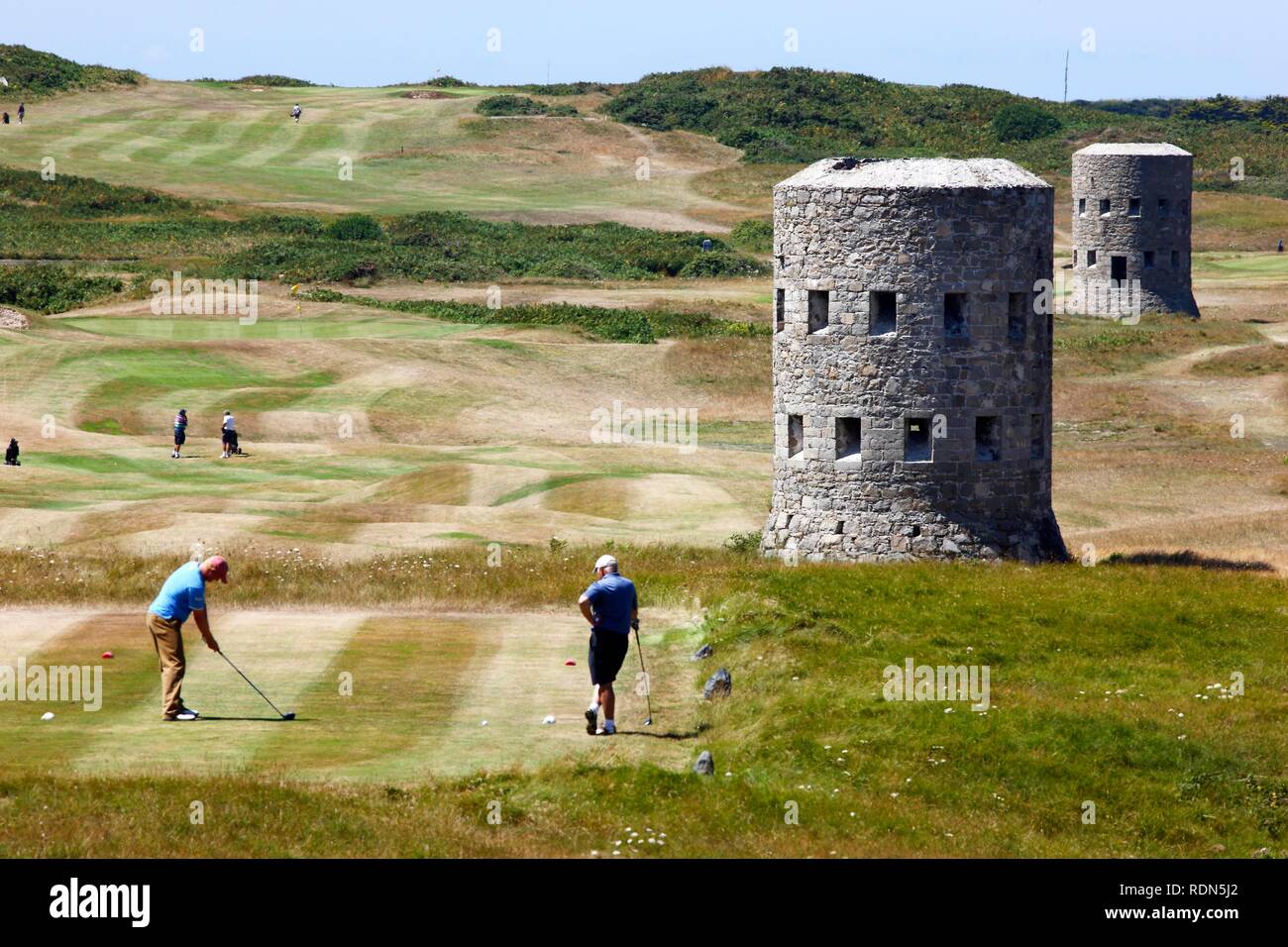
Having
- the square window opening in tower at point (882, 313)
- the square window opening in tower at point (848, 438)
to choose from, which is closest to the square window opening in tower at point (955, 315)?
the square window opening in tower at point (882, 313)

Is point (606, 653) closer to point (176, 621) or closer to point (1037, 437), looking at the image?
point (176, 621)

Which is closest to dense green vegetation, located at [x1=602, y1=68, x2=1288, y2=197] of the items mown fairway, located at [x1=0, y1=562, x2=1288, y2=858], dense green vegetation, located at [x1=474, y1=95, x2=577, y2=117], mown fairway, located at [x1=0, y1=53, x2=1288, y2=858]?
dense green vegetation, located at [x1=474, y1=95, x2=577, y2=117]

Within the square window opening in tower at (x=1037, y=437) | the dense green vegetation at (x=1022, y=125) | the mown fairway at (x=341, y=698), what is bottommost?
the mown fairway at (x=341, y=698)

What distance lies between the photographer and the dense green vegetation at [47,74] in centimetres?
13912

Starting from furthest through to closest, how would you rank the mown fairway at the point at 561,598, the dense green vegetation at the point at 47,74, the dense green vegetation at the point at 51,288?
the dense green vegetation at the point at 47,74 < the dense green vegetation at the point at 51,288 < the mown fairway at the point at 561,598

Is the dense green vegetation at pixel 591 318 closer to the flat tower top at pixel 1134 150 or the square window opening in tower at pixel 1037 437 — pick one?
the flat tower top at pixel 1134 150

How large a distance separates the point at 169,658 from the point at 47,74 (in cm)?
13082

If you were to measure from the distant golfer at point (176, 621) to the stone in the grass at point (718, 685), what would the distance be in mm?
6496

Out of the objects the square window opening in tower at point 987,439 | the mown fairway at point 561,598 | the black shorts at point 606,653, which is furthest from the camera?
the square window opening in tower at point 987,439

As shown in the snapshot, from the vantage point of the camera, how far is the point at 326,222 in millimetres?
104062

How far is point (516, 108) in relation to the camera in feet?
495

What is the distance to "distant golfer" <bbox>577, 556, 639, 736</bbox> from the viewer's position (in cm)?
2214
